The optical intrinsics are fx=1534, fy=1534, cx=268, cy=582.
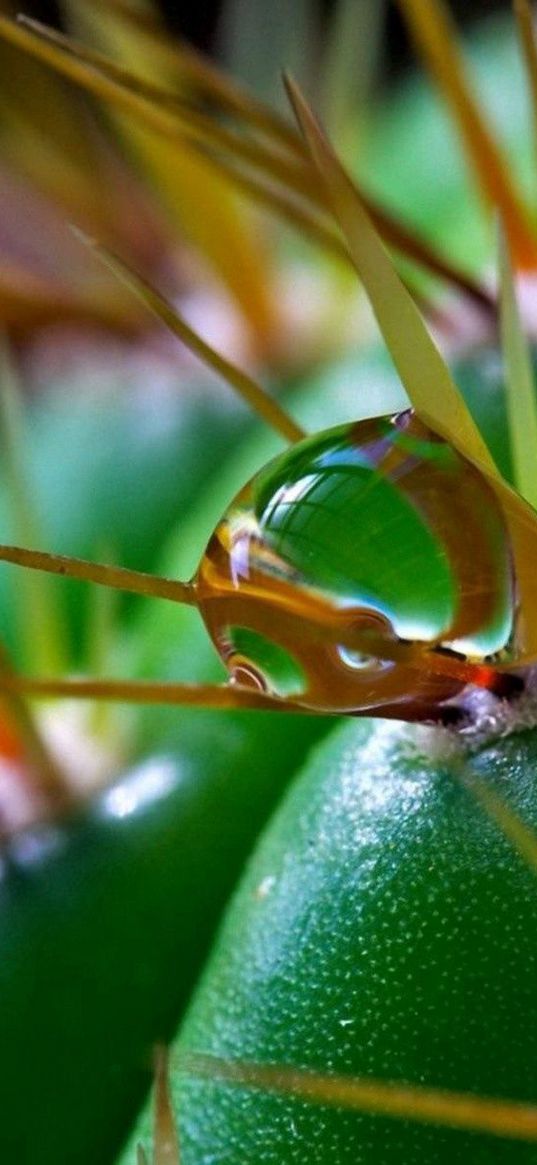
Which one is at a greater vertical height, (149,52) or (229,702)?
(149,52)

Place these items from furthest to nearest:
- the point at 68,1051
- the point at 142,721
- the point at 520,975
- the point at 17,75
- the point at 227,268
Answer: the point at 17,75 → the point at 227,268 → the point at 142,721 → the point at 68,1051 → the point at 520,975

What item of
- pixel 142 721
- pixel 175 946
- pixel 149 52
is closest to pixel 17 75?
pixel 149 52

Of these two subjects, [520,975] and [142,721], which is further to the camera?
[142,721]

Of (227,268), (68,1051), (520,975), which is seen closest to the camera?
(520,975)

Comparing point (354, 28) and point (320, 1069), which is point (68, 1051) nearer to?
point (320, 1069)

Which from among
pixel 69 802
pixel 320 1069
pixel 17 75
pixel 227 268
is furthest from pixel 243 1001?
pixel 17 75

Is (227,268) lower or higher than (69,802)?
higher

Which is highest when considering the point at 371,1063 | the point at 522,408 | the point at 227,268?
the point at 227,268

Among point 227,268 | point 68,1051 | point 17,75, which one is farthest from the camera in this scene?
point 17,75

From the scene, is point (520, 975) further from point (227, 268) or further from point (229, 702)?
point (227, 268)
